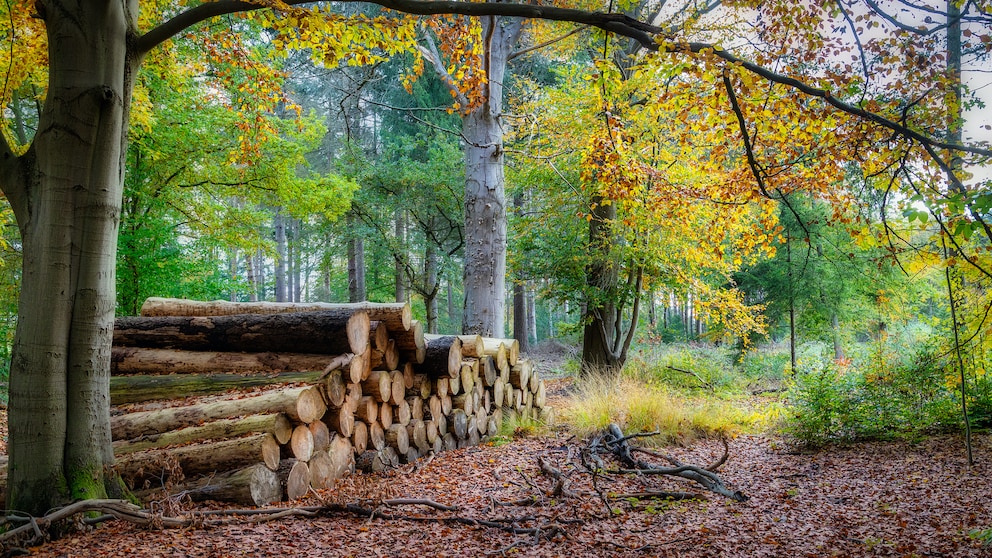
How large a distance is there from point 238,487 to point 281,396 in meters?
0.74

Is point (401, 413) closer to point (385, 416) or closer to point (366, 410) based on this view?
point (385, 416)

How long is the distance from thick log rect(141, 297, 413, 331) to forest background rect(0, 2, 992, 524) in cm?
191

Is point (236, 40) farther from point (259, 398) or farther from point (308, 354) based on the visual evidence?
point (259, 398)

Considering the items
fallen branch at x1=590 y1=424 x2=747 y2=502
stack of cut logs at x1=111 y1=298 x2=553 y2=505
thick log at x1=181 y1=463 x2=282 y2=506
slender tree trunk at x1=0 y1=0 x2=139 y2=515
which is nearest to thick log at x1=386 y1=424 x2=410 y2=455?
stack of cut logs at x1=111 y1=298 x2=553 y2=505

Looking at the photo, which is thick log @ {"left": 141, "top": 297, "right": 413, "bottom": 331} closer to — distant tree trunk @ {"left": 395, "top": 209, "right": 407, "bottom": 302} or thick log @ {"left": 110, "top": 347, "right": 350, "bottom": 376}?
thick log @ {"left": 110, "top": 347, "right": 350, "bottom": 376}

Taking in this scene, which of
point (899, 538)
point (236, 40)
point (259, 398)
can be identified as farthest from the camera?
point (236, 40)

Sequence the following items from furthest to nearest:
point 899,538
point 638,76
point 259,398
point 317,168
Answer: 1. point 317,168
2. point 638,76
3. point 259,398
4. point 899,538

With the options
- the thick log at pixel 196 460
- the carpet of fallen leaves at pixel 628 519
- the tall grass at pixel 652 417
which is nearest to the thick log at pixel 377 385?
the carpet of fallen leaves at pixel 628 519

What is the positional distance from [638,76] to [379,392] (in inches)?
253

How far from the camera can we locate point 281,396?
177 inches

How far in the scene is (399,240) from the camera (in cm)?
1755

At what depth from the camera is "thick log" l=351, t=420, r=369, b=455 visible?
5.18 meters

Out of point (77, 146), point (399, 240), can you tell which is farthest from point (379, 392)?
point (399, 240)

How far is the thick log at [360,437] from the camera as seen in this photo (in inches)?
204
